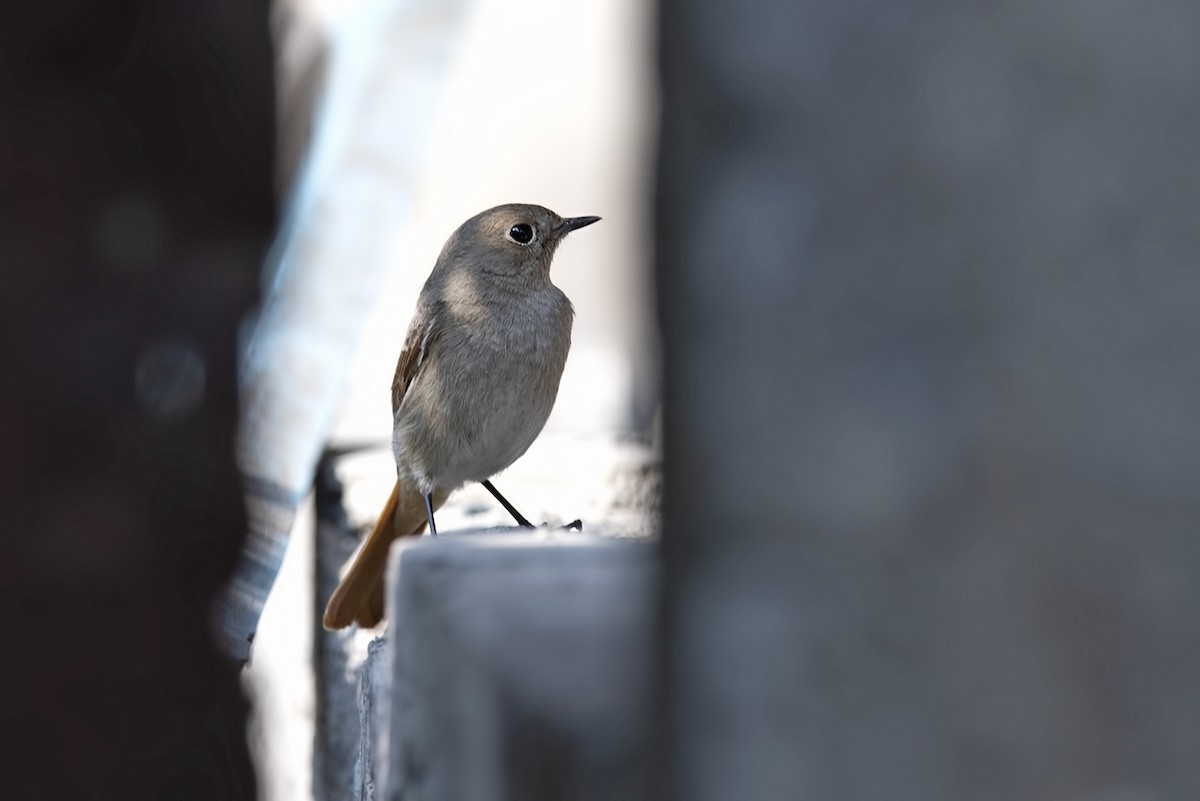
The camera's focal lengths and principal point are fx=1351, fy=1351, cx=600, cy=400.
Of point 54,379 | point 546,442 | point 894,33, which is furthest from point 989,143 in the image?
point 54,379

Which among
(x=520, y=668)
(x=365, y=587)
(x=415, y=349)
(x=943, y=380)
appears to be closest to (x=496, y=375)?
(x=415, y=349)

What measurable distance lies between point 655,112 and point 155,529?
3113 mm

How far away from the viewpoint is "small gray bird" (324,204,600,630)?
274 centimetres

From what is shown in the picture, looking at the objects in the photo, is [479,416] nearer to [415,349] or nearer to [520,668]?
[415,349]

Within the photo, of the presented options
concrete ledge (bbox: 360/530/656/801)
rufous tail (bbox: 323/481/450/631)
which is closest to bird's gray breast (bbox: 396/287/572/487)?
rufous tail (bbox: 323/481/450/631)

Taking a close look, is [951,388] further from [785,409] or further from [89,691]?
[89,691]

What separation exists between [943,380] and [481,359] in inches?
80.5

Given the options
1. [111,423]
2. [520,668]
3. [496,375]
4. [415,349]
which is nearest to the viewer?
[520,668]

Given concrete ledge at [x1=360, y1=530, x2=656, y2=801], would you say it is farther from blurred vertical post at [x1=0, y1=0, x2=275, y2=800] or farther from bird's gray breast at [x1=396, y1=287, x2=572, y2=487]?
blurred vertical post at [x1=0, y1=0, x2=275, y2=800]

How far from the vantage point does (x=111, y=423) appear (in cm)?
349

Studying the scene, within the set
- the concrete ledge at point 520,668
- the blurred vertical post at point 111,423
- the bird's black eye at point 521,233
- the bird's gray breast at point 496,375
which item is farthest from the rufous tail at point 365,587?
the concrete ledge at point 520,668

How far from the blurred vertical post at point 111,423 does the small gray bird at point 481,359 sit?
0.90 metres

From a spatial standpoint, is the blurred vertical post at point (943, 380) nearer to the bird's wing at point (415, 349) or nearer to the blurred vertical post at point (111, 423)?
the bird's wing at point (415, 349)

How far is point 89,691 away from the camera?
346 centimetres
